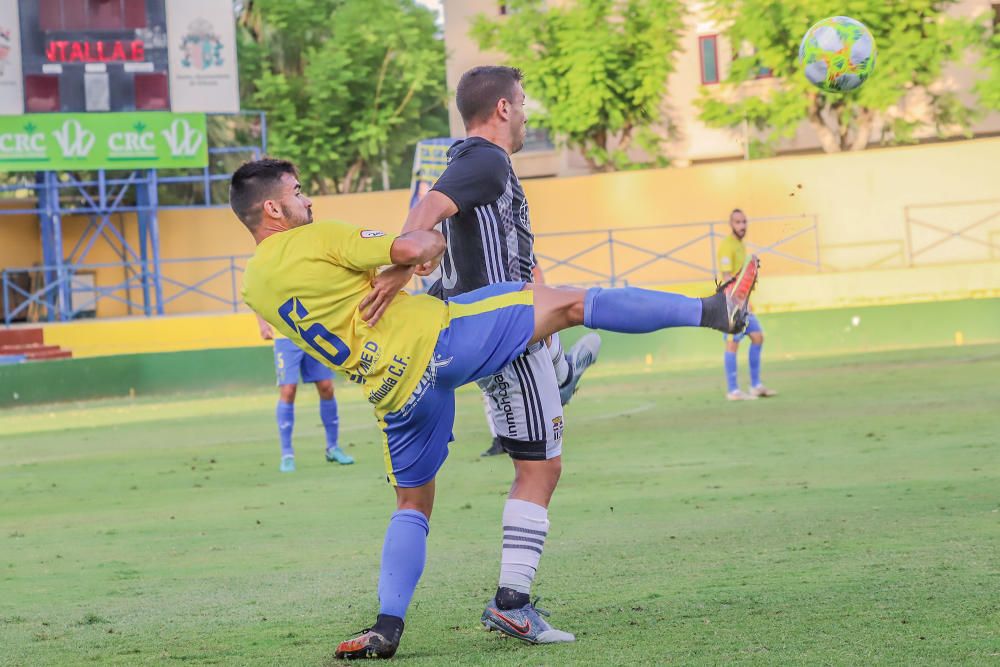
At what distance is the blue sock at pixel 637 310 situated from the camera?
18.1 feet

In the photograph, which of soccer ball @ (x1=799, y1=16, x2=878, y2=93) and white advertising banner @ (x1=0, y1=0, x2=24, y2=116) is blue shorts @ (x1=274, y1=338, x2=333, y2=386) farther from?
white advertising banner @ (x1=0, y1=0, x2=24, y2=116)

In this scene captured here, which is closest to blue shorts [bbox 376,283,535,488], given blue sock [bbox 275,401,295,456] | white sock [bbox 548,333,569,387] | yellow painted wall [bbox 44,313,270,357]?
white sock [bbox 548,333,569,387]

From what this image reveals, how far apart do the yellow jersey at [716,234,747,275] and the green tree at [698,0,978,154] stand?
20.7 m

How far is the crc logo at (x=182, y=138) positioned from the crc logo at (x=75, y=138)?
1.66 metres

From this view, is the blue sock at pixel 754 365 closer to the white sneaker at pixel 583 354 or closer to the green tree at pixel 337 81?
the white sneaker at pixel 583 354

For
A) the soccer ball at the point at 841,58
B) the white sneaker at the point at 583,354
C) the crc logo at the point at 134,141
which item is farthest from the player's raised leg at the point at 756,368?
the crc logo at the point at 134,141

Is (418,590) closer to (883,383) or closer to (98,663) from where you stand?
(98,663)

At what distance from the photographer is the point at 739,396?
1848 centimetres

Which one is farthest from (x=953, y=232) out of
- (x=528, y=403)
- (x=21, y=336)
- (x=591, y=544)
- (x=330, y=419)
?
(x=528, y=403)

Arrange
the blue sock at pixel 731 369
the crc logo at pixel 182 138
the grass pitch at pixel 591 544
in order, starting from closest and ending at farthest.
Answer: the grass pitch at pixel 591 544, the blue sock at pixel 731 369, the crc logo at pixel 182 138

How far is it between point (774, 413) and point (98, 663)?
37.9ft

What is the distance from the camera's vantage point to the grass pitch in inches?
220

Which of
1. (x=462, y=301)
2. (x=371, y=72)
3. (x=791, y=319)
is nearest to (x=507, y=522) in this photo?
(x=462, y=301)

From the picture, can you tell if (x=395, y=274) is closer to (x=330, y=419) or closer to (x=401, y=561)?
(x=401, y=561)
